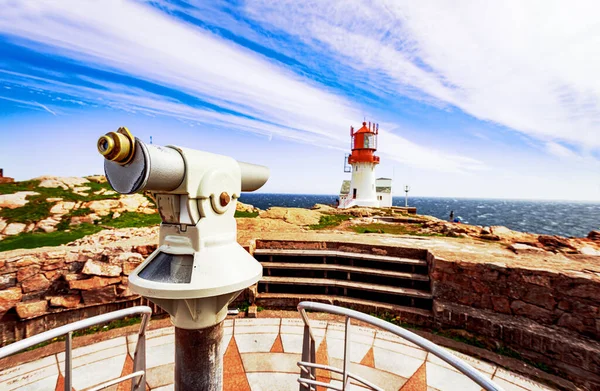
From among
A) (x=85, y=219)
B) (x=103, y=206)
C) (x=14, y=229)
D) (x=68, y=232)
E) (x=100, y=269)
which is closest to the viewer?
(x=100, y=269)

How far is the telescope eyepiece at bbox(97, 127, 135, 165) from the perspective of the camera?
4.73 ft

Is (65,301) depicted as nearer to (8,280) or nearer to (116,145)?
(8,280)

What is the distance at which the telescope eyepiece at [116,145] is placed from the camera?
144 centimetres

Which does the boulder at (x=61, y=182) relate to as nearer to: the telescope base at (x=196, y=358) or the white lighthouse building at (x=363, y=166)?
the telescope base at (x=196, y=358)

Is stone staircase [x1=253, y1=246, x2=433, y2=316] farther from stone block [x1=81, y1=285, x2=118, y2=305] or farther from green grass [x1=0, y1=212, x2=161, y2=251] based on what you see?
green grass [x1=0, y1=212, x2=161, y2=251]

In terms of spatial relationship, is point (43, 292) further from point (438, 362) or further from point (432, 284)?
point (432, 284)

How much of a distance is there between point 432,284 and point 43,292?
6.95m

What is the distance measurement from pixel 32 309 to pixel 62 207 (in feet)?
18.9

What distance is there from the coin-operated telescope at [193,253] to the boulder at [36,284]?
4729mm

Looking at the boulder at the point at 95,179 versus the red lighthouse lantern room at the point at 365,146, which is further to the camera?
the red lighthouse lantern room at the point at 365,146

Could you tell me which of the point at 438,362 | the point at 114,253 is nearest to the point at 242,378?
the point at 438,362

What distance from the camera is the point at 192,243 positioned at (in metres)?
1.90

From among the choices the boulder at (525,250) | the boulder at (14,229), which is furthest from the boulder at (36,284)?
the boulder at (525,250)

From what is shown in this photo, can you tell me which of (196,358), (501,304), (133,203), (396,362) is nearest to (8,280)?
(196,358)
